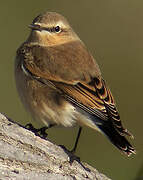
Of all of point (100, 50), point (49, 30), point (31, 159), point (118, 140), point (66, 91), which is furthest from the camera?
point (100, 50)

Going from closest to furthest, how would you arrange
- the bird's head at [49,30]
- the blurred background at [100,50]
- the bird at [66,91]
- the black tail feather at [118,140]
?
1. the black tail feather at [118,140]
2. the bird at [66,91]
3. the bird's head at [49,30]
4. the blurred background at [100,50]

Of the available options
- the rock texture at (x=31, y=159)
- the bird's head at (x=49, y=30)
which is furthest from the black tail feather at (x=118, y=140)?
the bird's head at (x=49, y=30)

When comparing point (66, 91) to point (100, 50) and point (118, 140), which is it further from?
point (100, 50)

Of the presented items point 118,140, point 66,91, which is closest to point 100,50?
point 66,91

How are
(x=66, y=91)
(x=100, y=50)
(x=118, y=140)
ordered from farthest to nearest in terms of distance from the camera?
1. (x=100, y=50)
2. (x=66, y=91)
3. (x=118, y=140)

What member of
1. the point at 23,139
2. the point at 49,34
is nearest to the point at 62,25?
the point at 49,34

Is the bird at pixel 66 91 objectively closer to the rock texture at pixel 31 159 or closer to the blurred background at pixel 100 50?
the rock texture at pixel 31 159

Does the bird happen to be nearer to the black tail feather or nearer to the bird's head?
the black tail feather
